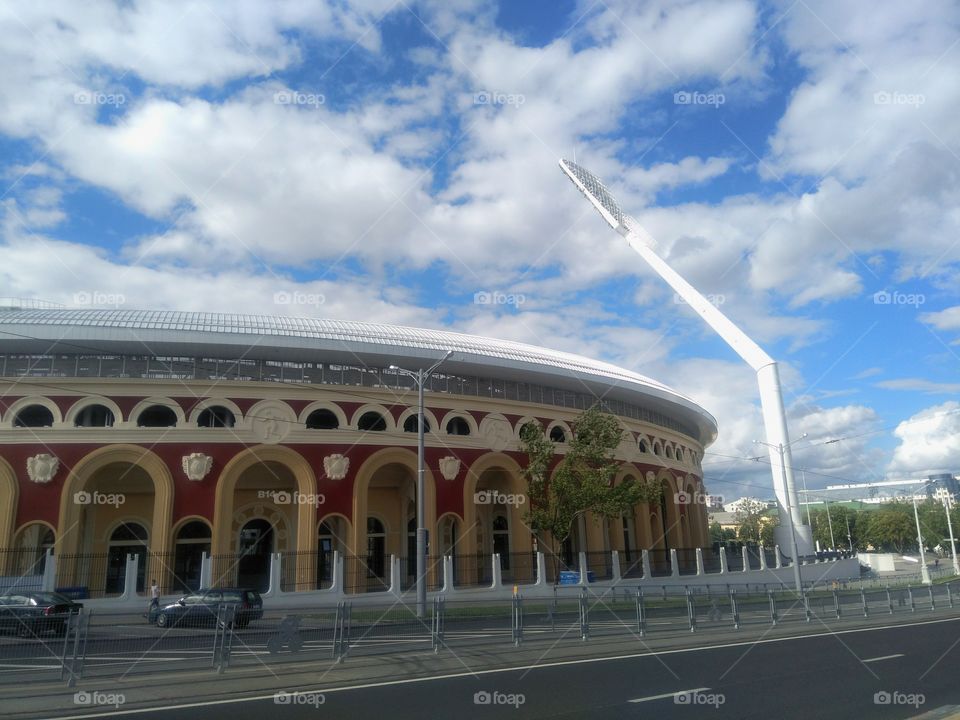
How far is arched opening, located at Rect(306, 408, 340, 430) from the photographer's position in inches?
1192

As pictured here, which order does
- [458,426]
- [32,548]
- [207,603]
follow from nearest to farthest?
[207,603], [32,548], [458,426]

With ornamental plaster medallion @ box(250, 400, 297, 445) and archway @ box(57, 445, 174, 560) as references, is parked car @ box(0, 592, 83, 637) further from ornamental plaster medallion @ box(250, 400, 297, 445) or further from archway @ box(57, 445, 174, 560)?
ornamental plaster medallion @ box(250, 400, 297, 445)

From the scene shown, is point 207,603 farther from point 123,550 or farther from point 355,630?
point 123,550

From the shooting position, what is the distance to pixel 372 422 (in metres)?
31.4

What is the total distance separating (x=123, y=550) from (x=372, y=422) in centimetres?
1209

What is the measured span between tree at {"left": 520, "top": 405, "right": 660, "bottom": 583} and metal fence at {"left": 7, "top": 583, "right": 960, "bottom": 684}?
23.3ft

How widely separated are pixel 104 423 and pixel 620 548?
89.9 ft

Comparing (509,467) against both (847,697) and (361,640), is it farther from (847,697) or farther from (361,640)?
(847,697)

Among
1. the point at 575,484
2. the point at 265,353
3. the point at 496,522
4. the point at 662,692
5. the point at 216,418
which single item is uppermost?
the point at 265,353

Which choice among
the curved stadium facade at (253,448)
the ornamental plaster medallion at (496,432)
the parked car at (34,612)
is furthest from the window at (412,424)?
the parked car at (34,612)

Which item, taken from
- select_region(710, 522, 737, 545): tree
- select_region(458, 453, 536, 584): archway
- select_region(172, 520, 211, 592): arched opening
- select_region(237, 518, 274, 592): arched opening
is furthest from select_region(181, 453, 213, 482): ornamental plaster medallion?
select_region(710, 522, 737, 545): tree

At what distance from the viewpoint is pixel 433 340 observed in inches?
→ 1399

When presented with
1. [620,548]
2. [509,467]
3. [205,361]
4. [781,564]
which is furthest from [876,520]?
[205,361]

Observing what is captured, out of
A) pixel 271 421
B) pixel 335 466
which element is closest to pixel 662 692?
pixel 335 466
